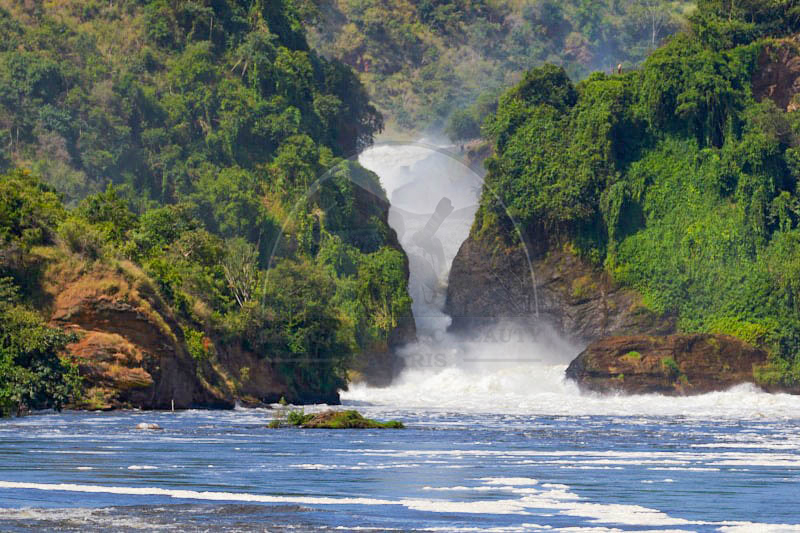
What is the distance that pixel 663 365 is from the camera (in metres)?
90.1

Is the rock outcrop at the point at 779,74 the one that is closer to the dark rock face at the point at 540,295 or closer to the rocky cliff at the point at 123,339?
the dark rock face at the point at 540,295

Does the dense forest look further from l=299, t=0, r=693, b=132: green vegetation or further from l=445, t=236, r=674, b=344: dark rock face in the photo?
l=299, t=0, r=693, b=132: green vegetation

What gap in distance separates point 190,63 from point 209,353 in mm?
56464

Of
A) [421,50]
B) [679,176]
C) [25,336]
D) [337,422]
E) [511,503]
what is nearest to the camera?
[511,503]

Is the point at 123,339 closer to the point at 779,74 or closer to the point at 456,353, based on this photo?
the point at 456,353

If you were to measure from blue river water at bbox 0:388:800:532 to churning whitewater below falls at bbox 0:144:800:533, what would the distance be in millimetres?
56

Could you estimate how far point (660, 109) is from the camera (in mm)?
109062

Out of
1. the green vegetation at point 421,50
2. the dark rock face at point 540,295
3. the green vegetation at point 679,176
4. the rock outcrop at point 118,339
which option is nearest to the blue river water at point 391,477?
the rock outcrop at point 118,339

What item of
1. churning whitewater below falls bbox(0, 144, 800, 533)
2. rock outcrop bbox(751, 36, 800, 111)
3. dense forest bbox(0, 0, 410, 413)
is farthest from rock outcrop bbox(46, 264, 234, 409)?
rock outcrop bbox(751, 36, 800, 111)

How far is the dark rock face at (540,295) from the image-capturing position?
10762cm

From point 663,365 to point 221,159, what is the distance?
43912 millimetres

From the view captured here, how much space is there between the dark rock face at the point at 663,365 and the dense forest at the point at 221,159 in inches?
606

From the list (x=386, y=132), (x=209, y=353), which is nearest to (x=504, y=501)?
(x=209, y=353)

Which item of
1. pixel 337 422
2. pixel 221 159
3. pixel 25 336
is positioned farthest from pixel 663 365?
pixel 25 336
